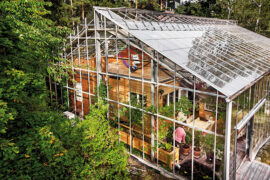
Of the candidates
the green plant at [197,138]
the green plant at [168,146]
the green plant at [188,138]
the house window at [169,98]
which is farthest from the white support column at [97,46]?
the green plant at [197,138]

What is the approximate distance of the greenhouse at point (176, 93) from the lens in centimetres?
688

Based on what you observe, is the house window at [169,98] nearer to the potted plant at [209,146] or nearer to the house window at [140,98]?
the house window at [140,98]

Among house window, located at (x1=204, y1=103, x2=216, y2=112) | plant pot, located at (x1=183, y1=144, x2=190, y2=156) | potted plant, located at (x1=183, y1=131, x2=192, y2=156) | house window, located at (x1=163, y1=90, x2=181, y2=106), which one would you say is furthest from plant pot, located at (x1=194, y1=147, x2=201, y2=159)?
house window, located at (x1=163, y1=90, x2=181, y2=106)

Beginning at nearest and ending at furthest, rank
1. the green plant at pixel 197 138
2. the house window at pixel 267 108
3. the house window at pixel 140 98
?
the green plant at pixel 197 138
the house window at pixel 140 98
the house window at pixel 267 108

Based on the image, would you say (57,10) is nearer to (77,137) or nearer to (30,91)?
(30,91)

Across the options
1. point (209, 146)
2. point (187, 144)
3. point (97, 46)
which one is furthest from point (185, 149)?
point (97, 46)

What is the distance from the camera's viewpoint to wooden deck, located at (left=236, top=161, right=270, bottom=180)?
8.41 m

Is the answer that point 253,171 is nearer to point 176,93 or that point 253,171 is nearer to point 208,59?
point 176,93

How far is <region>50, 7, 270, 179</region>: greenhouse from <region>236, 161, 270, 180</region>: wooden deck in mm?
304

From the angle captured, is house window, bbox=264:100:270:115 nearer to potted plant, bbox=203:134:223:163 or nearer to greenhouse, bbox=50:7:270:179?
greenhouse, bbox=50:7:270:179

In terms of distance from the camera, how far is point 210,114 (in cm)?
684

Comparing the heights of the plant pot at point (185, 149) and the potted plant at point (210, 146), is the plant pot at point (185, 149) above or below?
below

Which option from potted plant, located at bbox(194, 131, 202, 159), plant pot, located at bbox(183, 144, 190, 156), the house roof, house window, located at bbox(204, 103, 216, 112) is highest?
the house roof

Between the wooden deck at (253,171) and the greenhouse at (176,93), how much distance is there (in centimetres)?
30
